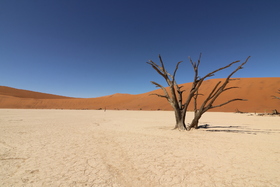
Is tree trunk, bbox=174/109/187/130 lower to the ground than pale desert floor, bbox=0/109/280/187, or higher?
higher

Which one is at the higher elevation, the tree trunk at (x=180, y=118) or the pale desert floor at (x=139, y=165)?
the tree trunk at (x=180, y=118)

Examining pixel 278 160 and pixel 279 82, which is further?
pixel 279 82

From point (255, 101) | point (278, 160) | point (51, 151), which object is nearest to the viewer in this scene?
point (278, 160)

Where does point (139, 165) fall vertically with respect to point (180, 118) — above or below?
below

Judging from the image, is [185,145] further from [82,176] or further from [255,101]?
[255,101]

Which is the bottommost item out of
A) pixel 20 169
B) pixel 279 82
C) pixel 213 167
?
pixel 20 169

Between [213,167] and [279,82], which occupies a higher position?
[279,82]

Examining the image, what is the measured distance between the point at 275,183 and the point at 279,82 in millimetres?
42473

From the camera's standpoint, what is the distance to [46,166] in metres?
2.87

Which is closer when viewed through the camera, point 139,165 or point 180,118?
point 139,165

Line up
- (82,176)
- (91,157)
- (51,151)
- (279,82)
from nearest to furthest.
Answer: (82,176) < (91,157) < (51,151) < (279,82)

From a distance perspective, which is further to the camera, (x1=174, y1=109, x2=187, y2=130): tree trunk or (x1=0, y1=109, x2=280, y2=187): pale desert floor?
(x1=174, y1=109, x2=187, y2=130): tree trunk

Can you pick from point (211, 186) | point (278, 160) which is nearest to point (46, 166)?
point (211, 186)

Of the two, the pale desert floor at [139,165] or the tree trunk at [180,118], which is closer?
the pale desert floor at [139,165]
